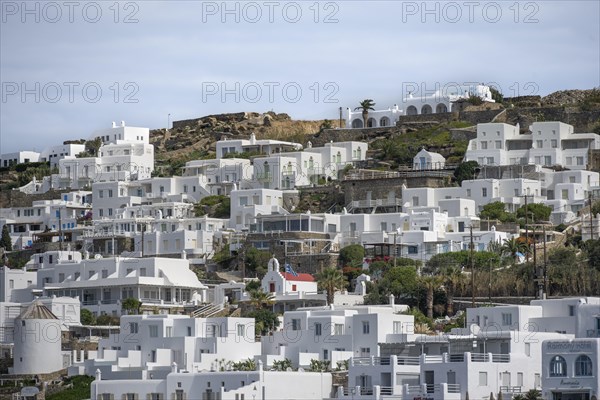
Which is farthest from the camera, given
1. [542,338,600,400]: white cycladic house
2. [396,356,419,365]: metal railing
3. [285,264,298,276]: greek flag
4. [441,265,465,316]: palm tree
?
[285,264,298,276]: greek flag

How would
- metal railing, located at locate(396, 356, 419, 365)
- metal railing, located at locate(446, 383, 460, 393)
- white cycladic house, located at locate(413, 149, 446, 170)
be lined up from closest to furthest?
metal railing, located at locate(446, 383, 460, 393), metal railing, located at locate(396, 356, 419, 365), white cycladic house, located at locate(413, 149, 446, 170)

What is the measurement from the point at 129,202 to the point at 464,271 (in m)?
33.2

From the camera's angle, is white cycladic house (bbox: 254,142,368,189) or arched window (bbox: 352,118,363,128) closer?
white cycladic house (bbox: 254,142,368,189)

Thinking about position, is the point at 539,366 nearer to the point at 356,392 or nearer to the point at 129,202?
the point at 356,392

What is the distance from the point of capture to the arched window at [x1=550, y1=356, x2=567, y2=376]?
6938cm

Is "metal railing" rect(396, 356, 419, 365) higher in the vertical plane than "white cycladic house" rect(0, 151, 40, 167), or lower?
lower

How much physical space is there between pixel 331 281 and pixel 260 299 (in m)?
3.93

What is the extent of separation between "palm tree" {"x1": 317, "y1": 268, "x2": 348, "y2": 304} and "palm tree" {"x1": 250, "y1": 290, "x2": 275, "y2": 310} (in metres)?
2.96

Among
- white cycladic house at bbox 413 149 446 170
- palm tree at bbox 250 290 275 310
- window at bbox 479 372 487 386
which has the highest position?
white cycladic house at bbox 413 149 446 170

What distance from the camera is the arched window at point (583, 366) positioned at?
69.1 meters

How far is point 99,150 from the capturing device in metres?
139

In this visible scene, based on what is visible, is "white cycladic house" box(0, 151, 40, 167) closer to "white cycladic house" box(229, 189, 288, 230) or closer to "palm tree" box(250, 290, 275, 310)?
"white cycladic house" box(229, 189, 288, 230)

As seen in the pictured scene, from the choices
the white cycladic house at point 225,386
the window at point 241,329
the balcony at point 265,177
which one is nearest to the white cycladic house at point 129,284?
the window at point 241,329

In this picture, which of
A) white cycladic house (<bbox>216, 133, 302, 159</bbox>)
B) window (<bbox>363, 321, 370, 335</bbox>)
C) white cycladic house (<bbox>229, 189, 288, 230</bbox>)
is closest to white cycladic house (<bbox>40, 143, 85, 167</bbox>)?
white cycladic house (<bbox>216, 133, 302, 159</bbox>)
